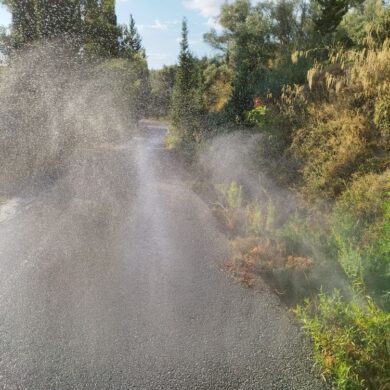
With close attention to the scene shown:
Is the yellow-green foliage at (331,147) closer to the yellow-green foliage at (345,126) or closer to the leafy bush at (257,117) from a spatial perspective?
the yellow-green foliage at (345,126)

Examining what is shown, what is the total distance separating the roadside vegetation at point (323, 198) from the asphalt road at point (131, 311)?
0.46 metres

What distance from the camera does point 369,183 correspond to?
5.33 meters

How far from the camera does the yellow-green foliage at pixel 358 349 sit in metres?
2.61

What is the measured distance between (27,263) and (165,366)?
3095 millimetres

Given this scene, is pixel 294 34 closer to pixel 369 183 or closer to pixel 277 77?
pixel 277 77

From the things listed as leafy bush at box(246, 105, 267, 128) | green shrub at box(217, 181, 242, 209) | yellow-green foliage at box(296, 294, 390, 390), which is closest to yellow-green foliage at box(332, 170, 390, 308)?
yellow-green foliage at box(296, 294, 390, 390)

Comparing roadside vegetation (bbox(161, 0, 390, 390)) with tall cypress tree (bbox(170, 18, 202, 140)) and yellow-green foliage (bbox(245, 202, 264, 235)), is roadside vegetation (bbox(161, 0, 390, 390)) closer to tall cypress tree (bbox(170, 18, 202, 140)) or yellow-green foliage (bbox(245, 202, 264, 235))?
yellow-green foliage (bbox(245, 202, 264, 235))

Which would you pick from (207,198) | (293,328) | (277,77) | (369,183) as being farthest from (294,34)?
(293,328)

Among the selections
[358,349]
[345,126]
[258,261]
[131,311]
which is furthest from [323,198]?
[131,311]

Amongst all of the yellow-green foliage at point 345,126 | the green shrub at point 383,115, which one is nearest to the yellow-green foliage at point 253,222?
the yellow-green foliage at point 345,126

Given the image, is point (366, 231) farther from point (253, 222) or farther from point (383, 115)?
point (383, 115)

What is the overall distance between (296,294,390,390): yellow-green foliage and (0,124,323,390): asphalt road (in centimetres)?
36

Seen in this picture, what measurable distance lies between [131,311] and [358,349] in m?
2.60

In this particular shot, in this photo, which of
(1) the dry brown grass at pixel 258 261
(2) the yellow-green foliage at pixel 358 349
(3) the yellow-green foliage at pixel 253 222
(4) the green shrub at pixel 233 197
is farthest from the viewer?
(4) the green shrub at pixel 233 197
